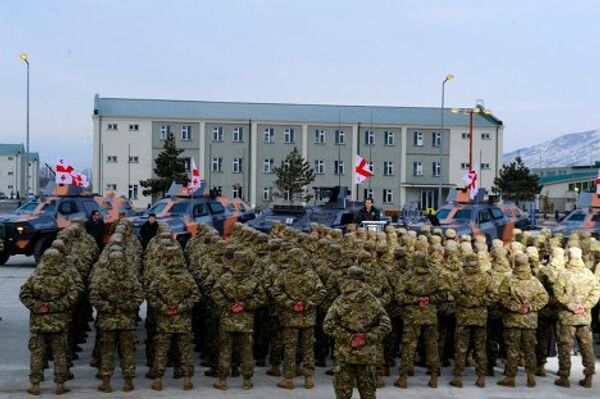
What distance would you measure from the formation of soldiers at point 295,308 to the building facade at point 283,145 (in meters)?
46.6

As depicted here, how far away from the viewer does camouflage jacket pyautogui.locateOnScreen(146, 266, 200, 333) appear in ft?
35.4

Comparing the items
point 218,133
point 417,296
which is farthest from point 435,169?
point 417,296

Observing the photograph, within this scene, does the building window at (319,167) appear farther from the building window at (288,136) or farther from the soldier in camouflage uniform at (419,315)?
the soldier in camouflage uniform at (419,315)

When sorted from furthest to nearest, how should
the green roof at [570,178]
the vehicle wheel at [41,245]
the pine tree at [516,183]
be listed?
the green roof at [570,178] < the pine tree at [516,183] < the vehicle wheel at [41,245]

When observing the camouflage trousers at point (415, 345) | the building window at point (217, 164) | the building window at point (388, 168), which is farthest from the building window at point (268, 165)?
the camouflage trousers at point (415, 345)

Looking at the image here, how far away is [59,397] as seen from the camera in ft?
34.4

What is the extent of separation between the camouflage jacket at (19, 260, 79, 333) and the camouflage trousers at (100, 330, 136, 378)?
494 millimetres

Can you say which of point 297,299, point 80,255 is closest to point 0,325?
point 80,255

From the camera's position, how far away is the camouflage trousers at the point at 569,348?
11.5 metres

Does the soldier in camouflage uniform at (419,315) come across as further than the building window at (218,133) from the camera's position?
No

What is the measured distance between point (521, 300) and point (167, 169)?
1781 inches

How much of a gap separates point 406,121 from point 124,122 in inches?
724

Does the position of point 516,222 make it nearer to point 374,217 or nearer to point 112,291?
point 374,217

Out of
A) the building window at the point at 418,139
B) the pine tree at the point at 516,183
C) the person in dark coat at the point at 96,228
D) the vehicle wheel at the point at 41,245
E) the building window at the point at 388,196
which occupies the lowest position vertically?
the vehicle wheel at the point at 41,245
